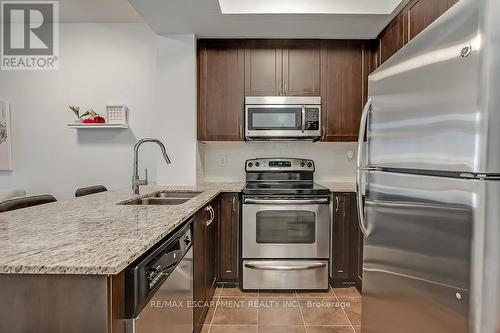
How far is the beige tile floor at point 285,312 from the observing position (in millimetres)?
2111

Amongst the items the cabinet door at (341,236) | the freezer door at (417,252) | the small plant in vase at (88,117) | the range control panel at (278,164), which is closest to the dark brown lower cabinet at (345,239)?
the cabinet door at (341,236)

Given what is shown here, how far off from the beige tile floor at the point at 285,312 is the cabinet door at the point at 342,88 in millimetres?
1468

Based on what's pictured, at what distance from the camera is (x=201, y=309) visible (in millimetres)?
1974

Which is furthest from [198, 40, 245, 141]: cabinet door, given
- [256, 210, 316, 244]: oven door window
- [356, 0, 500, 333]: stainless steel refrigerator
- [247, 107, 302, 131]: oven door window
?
[356, 0, 500, 333]: stainless steel refrigerator

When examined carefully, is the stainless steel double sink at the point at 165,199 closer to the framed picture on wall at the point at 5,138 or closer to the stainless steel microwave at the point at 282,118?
the stainless steel microwave at the point at 282,118

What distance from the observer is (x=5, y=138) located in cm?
326

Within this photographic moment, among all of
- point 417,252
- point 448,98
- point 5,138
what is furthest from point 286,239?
point 5,138

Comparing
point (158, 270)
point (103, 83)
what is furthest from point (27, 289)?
point (103, 83)

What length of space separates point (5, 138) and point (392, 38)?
3.96 m

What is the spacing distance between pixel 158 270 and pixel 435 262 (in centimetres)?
99

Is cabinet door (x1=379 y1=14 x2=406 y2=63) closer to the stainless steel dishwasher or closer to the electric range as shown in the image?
the electric range

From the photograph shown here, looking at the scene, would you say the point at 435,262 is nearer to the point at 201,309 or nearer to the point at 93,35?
the point at 201,309

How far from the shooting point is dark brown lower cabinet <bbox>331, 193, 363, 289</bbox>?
2697mm

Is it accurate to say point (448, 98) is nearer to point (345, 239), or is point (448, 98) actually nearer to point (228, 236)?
point (345, 239)
